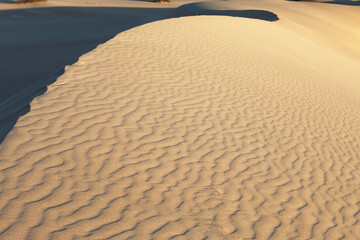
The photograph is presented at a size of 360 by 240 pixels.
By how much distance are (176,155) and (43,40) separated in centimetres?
1326

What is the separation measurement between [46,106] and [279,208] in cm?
349

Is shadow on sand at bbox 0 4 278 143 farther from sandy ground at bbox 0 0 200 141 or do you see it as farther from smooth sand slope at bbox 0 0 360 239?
smooth sand slope at bbox 0 0 360 239

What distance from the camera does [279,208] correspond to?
5.19 m

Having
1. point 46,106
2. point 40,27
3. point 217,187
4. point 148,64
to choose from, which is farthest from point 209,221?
point 40,27

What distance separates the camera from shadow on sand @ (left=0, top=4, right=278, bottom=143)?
767 centimetres

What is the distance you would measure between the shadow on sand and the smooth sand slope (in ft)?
2.48

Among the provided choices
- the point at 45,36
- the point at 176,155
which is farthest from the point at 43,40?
the point at 176,155

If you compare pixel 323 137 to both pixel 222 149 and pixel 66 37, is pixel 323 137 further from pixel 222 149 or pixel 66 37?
pixel 66 37

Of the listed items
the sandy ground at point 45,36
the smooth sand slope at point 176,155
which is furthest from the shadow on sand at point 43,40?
the smooth sand slope at point 176,155

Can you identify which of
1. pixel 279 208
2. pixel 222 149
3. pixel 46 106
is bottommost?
pixel 279 208

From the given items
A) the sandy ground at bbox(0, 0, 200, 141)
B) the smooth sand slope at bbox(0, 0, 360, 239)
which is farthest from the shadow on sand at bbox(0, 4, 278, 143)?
the smooth sand slope at bbox(0, 0, 360, 239)

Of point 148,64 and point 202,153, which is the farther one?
point 148,64

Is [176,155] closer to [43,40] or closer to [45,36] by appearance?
[43,40]

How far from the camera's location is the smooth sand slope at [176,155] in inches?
171
